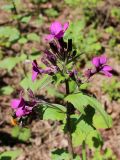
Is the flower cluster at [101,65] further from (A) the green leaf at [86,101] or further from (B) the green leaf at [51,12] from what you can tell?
(B) the green leaf at [51,12]

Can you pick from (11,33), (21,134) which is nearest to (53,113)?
(21,134)

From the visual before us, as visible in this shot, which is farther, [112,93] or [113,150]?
[112,93]

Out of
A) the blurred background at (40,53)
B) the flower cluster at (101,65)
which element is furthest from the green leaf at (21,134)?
the flower cluster at (101,65)

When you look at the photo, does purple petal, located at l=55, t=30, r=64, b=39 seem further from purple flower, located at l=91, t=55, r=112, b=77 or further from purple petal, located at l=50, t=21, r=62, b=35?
purple flower, located at l=91, t=55, r=112, b=77

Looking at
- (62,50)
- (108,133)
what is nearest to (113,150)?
(108,133)

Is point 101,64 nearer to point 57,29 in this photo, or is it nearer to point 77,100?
point 77,100

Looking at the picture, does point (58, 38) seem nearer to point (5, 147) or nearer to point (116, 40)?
point (5, 147)

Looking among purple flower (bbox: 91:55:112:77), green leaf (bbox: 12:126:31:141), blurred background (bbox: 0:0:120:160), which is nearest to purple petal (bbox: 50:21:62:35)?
blurred background (bbox: 0:0:120:160)
